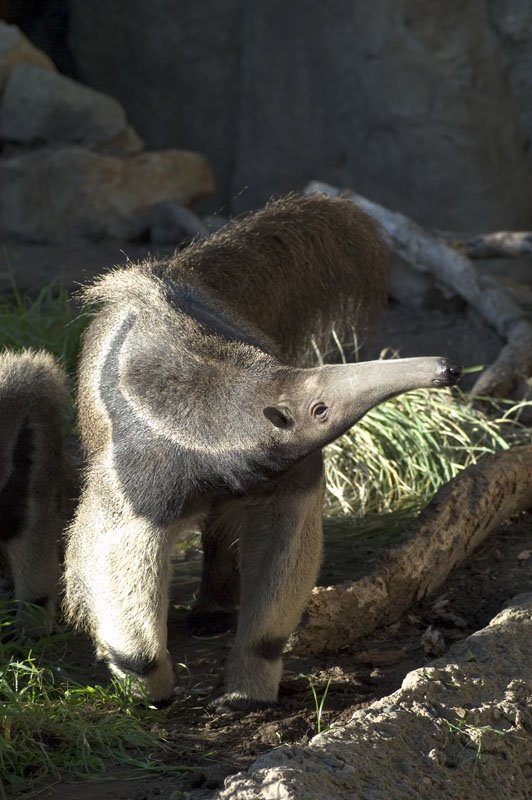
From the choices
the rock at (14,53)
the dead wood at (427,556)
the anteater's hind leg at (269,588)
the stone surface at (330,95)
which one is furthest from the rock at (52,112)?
the anteater's hind leg at (269,588)

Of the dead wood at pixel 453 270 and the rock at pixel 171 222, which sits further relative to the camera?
the rock at pixel 171 222

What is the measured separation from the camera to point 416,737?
3100 millimetres

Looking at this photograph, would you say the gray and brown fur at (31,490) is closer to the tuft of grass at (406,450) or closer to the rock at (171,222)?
the tuft of grass at (406,450)

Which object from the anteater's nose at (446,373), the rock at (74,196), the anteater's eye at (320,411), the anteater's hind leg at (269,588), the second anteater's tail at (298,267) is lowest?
the rock at (74,196)

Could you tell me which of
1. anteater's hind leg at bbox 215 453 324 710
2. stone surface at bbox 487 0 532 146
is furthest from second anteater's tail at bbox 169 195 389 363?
stone surface at bbox 487 0 532 146

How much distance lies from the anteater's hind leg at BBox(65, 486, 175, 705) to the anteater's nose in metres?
1.10

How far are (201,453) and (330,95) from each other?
8056 millimetres

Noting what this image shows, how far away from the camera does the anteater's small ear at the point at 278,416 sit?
10.4ft

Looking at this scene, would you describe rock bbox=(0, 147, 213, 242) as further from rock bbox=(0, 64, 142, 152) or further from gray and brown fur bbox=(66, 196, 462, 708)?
gray and brown fur bbox=(66, 196, 462, 708)

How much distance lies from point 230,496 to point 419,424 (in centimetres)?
313

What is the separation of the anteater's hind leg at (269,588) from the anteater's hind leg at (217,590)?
740 millimetres

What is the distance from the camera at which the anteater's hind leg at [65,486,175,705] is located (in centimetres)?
351

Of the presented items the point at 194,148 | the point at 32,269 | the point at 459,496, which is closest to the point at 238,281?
the point at 459,496

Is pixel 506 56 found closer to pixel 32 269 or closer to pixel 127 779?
pixel 32 269
